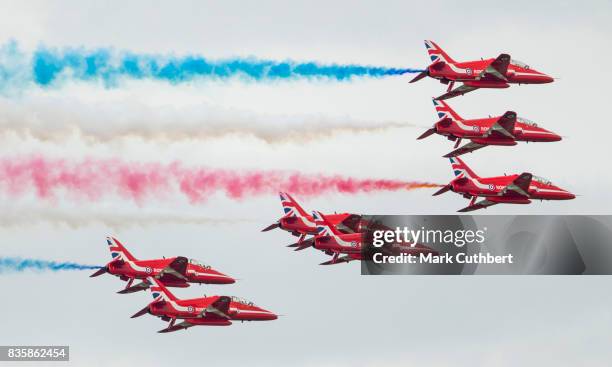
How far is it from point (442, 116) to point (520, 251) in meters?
11.4

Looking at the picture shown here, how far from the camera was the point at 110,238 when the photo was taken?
133 m

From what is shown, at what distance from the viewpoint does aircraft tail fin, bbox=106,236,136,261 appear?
131 meters

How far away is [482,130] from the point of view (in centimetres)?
12625

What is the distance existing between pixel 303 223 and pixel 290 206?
340 cm

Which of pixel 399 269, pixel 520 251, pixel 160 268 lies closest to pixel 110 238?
pixel 160 268

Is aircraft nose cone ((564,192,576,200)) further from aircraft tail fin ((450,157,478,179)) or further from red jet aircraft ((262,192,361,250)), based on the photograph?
red jet aircraft ((262,192,361,250))

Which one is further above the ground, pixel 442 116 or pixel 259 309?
pixel 442 116

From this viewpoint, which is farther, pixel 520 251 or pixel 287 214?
pixel 287 214

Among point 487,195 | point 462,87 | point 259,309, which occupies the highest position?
point 462,87

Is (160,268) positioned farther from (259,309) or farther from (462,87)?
(462,87)

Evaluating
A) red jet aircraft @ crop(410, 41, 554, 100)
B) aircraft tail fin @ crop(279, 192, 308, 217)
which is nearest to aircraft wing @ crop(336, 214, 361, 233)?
aircraft tail fin @ crop(279, 192, 308, 217)

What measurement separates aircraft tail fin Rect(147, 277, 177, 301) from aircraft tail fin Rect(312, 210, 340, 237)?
1177cm

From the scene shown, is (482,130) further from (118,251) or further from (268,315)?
(118,251)

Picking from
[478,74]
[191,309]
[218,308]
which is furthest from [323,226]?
[478,74]
